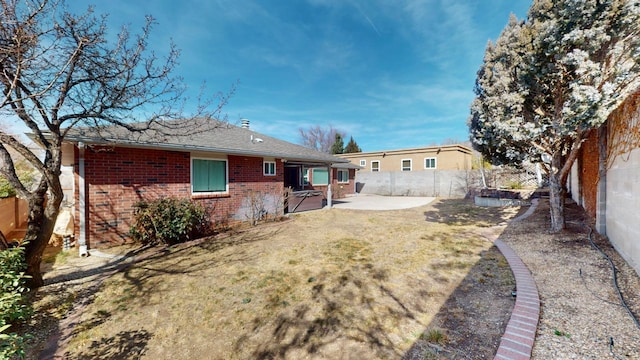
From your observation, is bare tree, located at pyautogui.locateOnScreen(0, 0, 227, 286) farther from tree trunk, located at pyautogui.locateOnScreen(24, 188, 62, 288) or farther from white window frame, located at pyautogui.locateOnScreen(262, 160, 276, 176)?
white window frame, located at pyautogui.locateOnScreen(262, 160, 276, 176)

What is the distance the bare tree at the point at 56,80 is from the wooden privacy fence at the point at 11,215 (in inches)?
212

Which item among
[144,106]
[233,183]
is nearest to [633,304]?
[144,106]

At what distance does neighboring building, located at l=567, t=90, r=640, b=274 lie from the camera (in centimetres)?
408

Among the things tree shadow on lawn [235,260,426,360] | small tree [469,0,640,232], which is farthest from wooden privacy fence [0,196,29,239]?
small tree [469,0,640,232]

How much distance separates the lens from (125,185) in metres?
7.06

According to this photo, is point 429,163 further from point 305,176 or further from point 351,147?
point 351,147

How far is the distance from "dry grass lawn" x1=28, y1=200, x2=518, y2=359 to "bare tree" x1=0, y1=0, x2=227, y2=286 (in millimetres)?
2051

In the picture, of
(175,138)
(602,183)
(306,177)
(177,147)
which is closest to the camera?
(602,183)

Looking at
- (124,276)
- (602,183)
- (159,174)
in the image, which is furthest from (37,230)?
(602,183)

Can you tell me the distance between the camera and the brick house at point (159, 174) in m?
6.46

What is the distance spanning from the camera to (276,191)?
1120cm

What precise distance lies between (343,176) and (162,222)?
1655cm

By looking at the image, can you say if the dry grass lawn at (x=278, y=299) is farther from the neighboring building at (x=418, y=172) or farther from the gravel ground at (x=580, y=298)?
the neighboring building at (x=418, y=172)

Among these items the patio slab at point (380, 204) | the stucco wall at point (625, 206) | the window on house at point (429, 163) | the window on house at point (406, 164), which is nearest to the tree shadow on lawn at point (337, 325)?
the stucco wall at point (625, 206)
